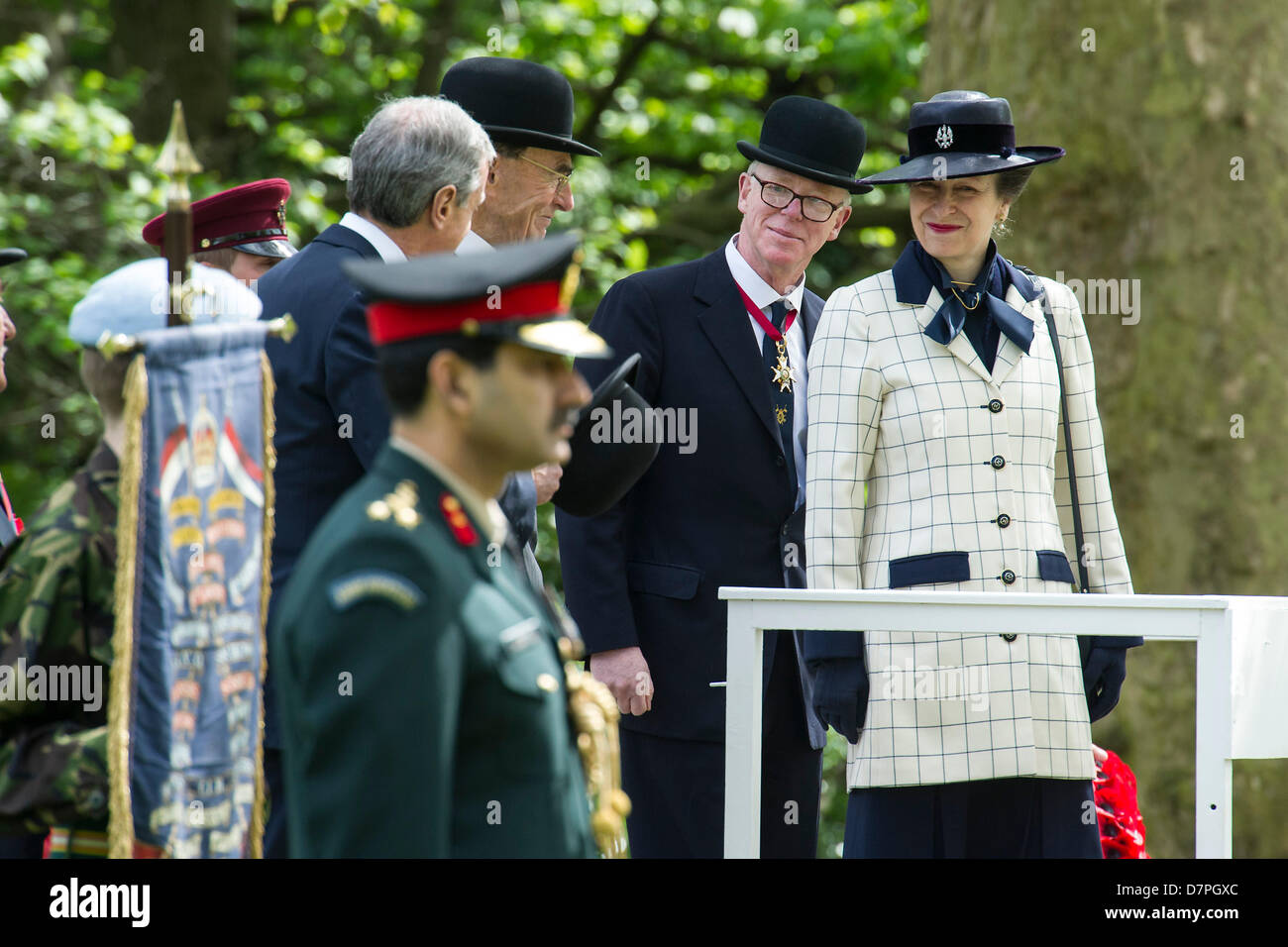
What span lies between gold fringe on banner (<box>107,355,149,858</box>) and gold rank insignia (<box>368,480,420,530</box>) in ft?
2.24

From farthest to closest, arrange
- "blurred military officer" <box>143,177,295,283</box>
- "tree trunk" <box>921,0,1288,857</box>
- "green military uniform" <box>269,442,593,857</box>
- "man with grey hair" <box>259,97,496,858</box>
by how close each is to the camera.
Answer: "tree trunk" <box>921,0,1288,857</box> < "blurred military officer" <box>143,177,295,283</box> < "man with grey hair" <box>259,97,496,858</box> < "green military uniform" <box>269,442,593,857</box>

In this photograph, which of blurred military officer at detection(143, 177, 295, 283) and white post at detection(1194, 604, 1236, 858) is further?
blurred military officer at detection(143, 177, 295, 283)

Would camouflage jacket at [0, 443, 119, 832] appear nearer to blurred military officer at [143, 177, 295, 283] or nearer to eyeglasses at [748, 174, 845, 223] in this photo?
eyeglasses at [748, 174, 845, 223]

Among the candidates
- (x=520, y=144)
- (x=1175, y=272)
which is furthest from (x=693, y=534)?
(x=1175, y=272)

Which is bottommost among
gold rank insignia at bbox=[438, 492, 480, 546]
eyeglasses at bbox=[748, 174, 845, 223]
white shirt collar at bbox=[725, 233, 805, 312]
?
gold rank insignia at bbox=[438, 492, 480, 546]

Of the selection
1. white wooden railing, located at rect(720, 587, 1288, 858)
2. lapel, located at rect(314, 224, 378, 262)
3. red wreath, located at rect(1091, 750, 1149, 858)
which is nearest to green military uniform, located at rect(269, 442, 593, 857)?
white wooden railing, located at rect(720, 587, 1288, 858)

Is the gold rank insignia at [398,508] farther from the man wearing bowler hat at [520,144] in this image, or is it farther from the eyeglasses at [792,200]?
the eyeglasses at [792,200]

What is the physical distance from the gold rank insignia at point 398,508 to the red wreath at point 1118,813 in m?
2.47

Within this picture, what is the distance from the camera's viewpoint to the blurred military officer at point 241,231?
488cm

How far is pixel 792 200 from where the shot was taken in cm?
423

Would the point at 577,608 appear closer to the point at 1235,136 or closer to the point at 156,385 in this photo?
the point at 156,385

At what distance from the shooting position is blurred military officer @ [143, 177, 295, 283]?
4.88 meters

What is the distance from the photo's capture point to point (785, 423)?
163 inches
